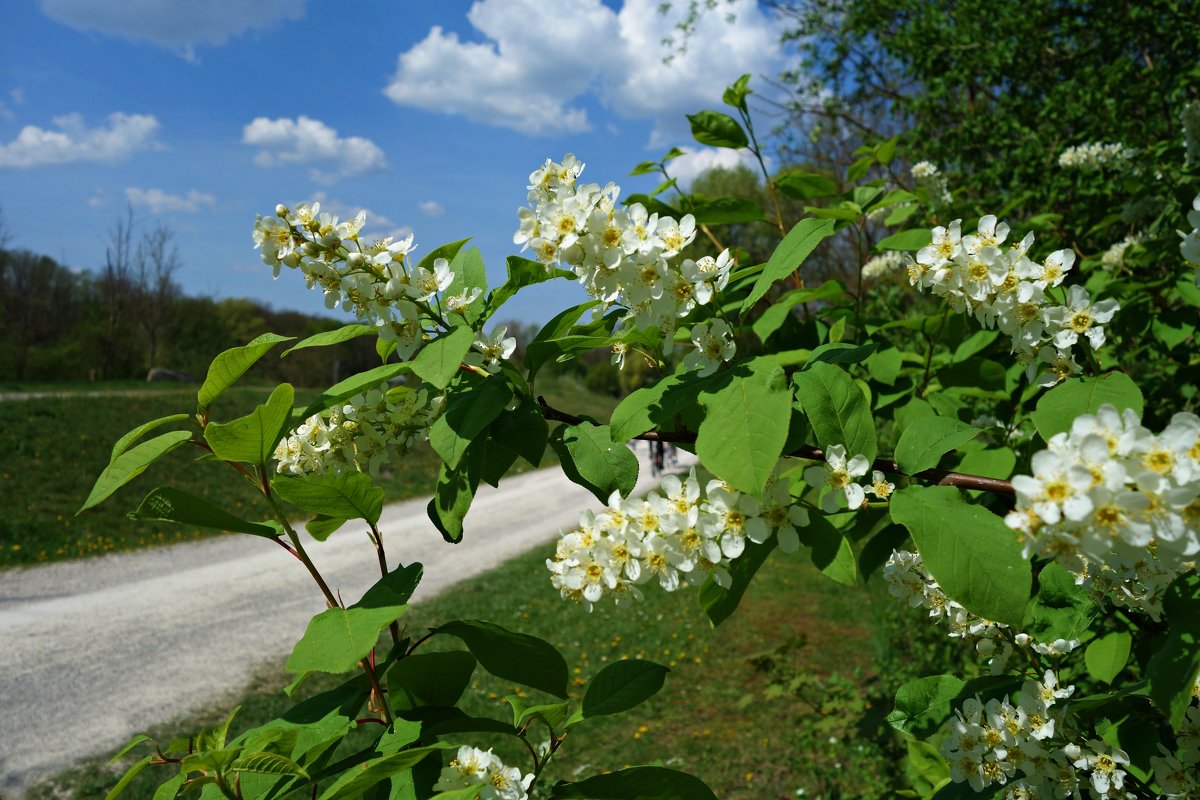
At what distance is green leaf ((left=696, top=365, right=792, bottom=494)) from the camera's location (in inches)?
35.0

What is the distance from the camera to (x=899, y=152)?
698 centimetres

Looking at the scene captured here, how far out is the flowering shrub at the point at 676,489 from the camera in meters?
0.88

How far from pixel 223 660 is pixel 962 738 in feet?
23.4

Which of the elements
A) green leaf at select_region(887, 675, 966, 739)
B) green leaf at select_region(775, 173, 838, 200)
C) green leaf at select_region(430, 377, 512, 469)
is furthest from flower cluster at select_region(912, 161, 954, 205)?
green leaf at select_region(430, 377, 512, 469)

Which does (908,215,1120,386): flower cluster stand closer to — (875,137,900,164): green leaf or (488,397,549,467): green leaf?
(488,397,549,467): green leaf

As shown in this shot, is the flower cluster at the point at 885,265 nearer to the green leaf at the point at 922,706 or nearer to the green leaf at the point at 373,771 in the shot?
the green leaf at the point at 922,706

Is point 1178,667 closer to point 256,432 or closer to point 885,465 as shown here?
point 885,465

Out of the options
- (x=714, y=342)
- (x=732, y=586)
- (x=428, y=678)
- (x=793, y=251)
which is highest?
(x=793, y=251)

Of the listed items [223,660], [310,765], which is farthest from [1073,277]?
[223,660]

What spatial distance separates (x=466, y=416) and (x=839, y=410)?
510mm

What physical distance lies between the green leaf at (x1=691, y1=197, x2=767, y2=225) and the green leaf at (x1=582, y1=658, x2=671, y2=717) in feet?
3.65

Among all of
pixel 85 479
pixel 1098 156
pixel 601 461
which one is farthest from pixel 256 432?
pixel 85 479

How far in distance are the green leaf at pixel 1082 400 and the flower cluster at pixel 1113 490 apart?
268 mm

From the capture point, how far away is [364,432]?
1.31m
